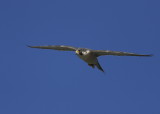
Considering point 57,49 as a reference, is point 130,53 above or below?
below

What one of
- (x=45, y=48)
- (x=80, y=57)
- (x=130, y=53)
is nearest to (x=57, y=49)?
(x=45, y=48)

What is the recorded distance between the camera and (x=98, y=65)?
2370 centimetres

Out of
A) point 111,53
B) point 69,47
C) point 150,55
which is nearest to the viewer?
point 150,55

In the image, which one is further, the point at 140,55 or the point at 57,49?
the point at 57,49

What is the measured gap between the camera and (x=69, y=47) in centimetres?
2420

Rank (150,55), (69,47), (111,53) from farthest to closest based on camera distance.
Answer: (69,47)
(111,53)
(150,55)

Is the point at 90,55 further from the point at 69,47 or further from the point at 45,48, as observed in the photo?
the point at 45,48

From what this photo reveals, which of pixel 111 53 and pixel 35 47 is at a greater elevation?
pixel 35 47

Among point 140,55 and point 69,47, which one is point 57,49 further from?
point 140,55

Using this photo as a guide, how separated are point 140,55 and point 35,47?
23.4 ft

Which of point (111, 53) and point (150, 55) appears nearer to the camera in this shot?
point (150, 55)

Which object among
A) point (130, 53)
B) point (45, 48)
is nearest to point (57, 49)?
point (45, 48)

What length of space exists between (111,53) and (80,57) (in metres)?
1.76

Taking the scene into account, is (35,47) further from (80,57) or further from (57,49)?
(80,57)
